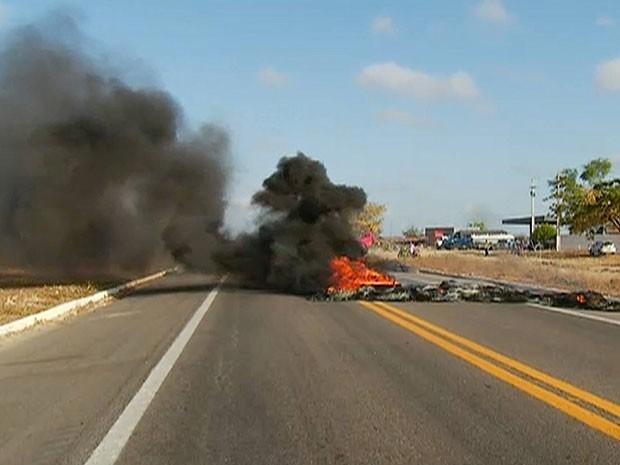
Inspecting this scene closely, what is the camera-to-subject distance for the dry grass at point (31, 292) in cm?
2103

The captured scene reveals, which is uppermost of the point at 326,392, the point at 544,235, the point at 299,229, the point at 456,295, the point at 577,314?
the point at 544,235

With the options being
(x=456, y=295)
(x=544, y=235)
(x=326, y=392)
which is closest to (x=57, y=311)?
(x=456, y=295)

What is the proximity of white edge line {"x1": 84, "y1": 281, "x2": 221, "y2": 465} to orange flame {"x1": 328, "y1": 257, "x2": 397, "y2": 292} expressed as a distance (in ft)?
37.4

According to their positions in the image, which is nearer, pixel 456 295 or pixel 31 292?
pixel 456 295

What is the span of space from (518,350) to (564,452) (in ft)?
20.5

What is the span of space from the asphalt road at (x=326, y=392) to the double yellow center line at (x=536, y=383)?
2 cm

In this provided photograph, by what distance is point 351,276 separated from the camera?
87.6ft

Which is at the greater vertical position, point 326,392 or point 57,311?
point 57,311

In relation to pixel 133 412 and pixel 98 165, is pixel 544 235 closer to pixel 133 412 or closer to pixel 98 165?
pixel 98 165

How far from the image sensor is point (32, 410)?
8.80 metres

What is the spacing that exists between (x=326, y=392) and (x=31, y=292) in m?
20.1

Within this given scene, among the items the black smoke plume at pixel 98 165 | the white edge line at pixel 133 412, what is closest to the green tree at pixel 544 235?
the black smoke plume at pixel 98 165

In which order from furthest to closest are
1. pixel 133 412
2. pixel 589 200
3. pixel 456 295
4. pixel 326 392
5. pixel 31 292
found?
pixel 589 200 → pixel 31 292 → pixel 456 295 → pixel 326 392 → pixel 133 412

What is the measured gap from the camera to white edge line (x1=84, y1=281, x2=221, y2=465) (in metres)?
6.76
